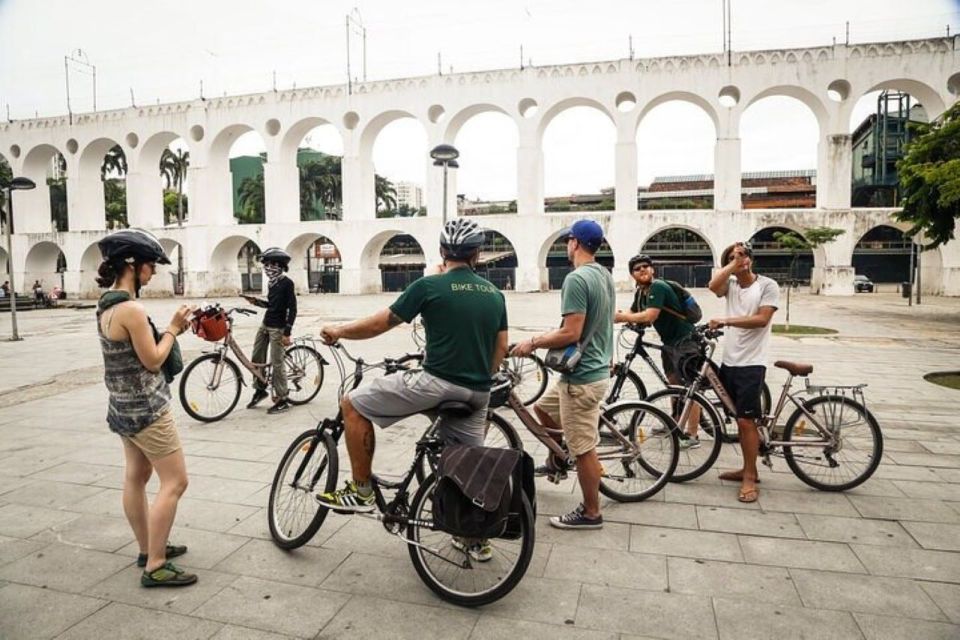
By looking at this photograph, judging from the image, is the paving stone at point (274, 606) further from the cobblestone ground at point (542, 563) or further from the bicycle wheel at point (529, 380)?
the bicycle wheel at point (529, 380)

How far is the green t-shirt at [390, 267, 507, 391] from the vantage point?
3059mm

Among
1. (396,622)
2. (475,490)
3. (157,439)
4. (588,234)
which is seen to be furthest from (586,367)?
(157,439)

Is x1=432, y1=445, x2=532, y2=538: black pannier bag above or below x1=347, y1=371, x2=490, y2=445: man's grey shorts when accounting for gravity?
below

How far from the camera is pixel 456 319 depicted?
3100 millimetres

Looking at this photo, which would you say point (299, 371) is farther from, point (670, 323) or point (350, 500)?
point (350, 500)

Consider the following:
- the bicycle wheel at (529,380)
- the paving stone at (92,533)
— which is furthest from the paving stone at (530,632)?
the bicycle wheel at (529,380)

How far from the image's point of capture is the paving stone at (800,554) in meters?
3.38

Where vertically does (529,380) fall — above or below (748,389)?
below

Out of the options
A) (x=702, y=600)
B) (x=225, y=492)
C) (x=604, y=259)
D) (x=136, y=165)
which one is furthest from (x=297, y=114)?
(x=702, y=600)

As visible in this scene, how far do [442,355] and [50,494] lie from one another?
338 cm

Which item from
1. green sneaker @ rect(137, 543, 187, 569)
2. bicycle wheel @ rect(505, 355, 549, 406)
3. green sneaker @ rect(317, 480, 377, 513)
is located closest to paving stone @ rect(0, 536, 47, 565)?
green sneaker @ rect(137, 543, 187, 569)

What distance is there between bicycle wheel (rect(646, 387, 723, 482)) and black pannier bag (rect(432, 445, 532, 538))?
2010mm

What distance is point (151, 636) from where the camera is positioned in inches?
110

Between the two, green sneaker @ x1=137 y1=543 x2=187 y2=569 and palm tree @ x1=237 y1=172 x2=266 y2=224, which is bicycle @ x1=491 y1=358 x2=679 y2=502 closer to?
green sneaker @ x1=137 y1=543 x2=187 y2=569
